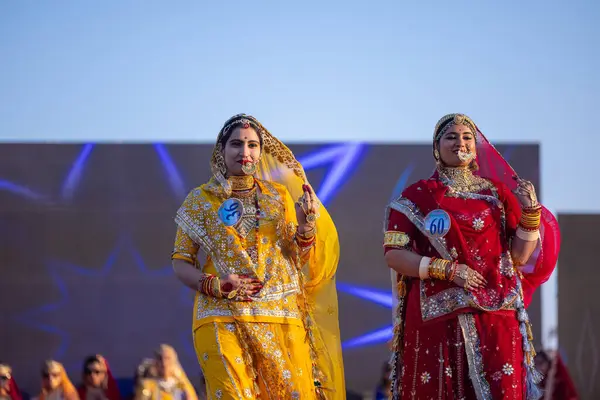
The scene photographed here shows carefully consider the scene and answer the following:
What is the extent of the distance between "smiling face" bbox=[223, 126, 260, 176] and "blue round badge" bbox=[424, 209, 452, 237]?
3.29 ft

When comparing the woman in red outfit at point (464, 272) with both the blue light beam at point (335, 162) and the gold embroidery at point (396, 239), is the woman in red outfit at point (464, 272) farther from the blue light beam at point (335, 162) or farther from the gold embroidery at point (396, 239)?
the blue light beam at point (335, 162)

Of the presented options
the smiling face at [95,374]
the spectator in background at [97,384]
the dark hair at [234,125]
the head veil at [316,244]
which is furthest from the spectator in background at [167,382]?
the dark hair at [234,125]

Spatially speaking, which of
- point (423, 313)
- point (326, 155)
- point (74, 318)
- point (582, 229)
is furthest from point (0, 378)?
point (582, 229)

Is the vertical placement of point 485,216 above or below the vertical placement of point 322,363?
above

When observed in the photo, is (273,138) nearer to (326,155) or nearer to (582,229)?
(326,155)

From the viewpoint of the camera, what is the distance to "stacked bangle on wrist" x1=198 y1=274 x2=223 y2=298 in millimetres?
5781

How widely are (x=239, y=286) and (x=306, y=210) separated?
521 mm

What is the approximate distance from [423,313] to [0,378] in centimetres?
580

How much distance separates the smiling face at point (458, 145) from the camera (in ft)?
19.4

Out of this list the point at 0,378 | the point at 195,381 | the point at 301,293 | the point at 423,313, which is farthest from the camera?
the point at 195,381

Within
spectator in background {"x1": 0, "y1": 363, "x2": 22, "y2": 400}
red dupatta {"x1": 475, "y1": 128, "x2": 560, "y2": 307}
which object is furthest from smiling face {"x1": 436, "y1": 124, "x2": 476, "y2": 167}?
spectator in background {"x1": 0, "y1": 363, "x2": 22, "y2": 400}

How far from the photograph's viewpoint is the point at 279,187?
20.7ft

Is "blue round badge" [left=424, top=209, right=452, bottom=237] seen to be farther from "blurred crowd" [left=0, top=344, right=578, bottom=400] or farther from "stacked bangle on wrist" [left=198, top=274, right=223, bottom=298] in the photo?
"blurred crowd" [left=0, top=344, right=578, bottom=400]

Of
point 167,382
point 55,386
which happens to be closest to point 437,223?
point 167,382
